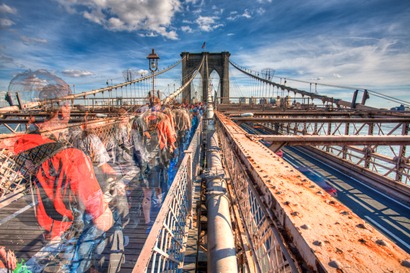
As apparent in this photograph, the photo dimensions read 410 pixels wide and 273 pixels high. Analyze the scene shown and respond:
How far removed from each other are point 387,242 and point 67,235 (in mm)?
4050

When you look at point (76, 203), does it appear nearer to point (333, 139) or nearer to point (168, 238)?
point (168, 238)

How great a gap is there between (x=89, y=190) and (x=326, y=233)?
289 cm

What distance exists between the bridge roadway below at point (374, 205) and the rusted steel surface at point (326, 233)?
4.75m

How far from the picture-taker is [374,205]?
18.6 feet

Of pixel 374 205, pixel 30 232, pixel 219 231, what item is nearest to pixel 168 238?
pixel 219 231

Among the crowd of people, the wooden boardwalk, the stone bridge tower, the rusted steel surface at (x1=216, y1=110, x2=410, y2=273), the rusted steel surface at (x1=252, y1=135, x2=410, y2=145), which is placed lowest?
the wooden boardwalk

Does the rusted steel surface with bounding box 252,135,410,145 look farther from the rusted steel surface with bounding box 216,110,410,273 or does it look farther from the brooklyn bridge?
the rusted steel surface with bounding box 216,110,410,273

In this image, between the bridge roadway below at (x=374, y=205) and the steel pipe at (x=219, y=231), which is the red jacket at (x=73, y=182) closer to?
the steel pipe at (x=219, y=231)

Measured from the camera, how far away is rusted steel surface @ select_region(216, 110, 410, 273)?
24.0 inches

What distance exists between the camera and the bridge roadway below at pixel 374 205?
15.0 feet

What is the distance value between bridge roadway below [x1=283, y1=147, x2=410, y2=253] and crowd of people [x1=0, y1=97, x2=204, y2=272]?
193 inches

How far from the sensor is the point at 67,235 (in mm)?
3357

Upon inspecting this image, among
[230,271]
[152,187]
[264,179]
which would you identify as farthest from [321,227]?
[152,187]

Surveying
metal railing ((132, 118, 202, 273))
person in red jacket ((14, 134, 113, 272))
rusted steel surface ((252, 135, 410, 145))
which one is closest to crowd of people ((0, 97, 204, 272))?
person in red jacket ((14, 134, 113, 272))
